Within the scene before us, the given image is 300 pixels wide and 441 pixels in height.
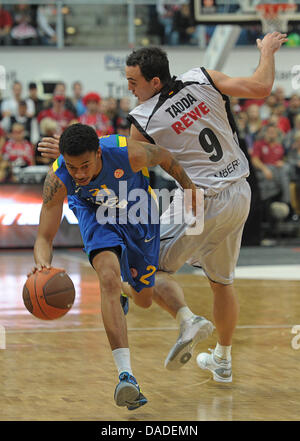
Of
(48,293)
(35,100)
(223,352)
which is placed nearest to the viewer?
(48,293)

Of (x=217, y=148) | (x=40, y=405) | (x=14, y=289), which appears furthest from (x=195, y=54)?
(x=40, y=405)

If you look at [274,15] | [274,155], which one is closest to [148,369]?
[274,15]

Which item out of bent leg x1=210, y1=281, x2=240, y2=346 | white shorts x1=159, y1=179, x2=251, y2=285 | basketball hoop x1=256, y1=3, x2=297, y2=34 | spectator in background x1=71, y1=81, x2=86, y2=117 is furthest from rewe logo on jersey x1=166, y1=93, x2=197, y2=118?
spectator in background x1=71, y1=81, x2=86, y2=117

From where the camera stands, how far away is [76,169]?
15.4 feet

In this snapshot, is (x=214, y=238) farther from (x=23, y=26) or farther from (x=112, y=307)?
(x=23, y=26)

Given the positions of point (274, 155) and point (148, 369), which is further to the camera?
point (274, 155)

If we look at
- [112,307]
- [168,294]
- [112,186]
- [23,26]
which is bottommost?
[168,294]

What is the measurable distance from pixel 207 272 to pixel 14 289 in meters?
4.66

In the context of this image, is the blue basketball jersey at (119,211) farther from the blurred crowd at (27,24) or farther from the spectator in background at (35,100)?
the blurred crowd at (27,24)

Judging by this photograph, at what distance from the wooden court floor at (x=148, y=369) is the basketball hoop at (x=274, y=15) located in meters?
5.35

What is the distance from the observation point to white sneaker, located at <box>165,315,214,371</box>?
5191 mm

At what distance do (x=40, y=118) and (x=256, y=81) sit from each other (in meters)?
10.5

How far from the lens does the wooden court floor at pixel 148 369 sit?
4.65m

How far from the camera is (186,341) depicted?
17.1ft
